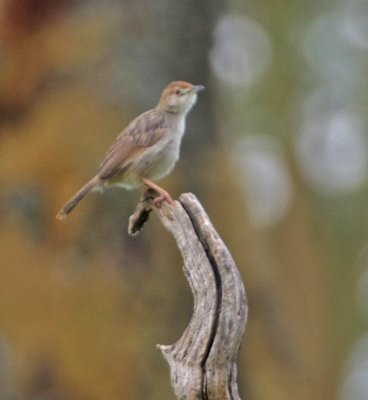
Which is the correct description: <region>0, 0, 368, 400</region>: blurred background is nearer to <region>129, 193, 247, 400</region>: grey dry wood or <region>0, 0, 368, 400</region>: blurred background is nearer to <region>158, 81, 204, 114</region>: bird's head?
<region>158, 81, 204, 114</region>: bird's head

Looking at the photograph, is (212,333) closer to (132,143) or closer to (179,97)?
(132,143)

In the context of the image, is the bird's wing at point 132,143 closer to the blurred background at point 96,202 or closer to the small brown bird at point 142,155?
the small brown bird at point 142,155

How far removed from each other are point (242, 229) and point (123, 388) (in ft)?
4.80

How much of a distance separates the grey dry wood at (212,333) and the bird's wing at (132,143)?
126cm

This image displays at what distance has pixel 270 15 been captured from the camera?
44.0ft

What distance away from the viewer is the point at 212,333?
5.09m

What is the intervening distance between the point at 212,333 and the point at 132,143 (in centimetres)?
159

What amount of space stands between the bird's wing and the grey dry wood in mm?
1259

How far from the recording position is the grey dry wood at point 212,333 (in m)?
5.07

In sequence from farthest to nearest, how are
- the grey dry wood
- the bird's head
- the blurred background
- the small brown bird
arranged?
the blurred background
the bird's head
the small brown bird
the grey dry wood

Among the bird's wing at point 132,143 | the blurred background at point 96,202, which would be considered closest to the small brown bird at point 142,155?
the bird's wing at point 132,143

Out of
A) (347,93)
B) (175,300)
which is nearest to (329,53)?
(347,93)

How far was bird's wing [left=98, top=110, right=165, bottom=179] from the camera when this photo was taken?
6.40 metres

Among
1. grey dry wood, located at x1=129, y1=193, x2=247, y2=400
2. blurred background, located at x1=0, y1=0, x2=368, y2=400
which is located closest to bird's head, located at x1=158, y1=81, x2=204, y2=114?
grey dry wood, located at x1=129, y1=193, x2=247, y2=400
